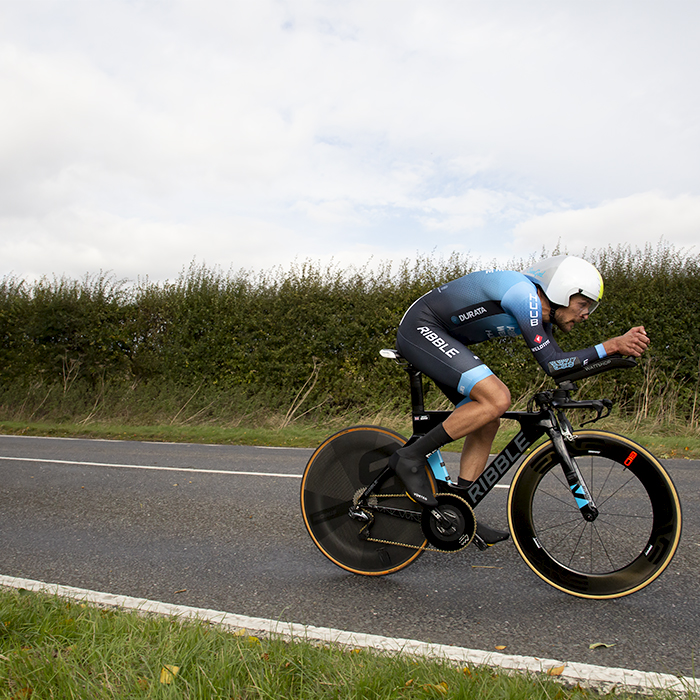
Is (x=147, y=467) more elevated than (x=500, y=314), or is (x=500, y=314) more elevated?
(x=500, y=314)

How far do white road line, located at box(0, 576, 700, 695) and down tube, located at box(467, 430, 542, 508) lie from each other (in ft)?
2.98

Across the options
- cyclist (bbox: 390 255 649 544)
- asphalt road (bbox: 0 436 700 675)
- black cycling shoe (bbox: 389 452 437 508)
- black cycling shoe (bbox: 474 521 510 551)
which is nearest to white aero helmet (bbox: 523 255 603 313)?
cyclist (bbox: 390 255 649 544)

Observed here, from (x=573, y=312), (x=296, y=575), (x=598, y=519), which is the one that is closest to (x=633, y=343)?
(x=573, y=312)

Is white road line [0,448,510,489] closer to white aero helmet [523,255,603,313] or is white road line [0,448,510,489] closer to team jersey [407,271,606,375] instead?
team jersey [407,271,606,375]

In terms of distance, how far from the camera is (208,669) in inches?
87.2

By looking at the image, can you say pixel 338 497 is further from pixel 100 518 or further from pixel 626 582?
pixel 100 518

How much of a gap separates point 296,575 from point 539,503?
60.7 inches

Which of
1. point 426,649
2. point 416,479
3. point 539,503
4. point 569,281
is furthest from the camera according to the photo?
point 416,479

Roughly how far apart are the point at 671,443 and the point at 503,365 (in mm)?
3413

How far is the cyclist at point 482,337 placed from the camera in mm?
3070

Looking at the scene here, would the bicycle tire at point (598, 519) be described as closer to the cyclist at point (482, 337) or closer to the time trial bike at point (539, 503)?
the time trial bike at point (539, 503)

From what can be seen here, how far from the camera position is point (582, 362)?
302cm

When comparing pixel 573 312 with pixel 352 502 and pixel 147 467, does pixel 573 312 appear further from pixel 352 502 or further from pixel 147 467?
pixel 147 467

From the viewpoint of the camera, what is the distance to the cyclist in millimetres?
3070
